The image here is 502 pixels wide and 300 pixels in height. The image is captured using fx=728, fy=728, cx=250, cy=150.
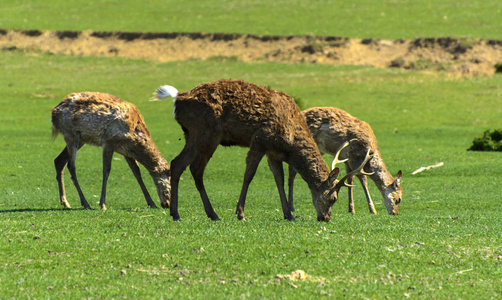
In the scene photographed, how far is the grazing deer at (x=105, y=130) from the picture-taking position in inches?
613

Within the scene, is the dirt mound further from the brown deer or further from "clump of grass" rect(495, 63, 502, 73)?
the brown deer

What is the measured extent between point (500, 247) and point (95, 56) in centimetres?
5546

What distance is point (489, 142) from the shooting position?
94.6ft

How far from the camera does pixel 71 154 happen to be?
1576 cm

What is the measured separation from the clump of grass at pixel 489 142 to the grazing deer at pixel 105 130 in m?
17.0

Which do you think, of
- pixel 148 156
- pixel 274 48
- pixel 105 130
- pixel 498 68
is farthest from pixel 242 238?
pixel 274 48


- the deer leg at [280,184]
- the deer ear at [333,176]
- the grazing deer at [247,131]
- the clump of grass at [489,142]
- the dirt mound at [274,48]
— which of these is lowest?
the dirt mound at [274,48]

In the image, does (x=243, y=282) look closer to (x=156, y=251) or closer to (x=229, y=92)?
(x=156, y=251)

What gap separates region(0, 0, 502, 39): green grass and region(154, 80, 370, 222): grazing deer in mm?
52478

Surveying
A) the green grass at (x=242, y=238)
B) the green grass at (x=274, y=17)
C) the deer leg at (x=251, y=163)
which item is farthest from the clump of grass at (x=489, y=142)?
the green grass at (x=274, y=17)

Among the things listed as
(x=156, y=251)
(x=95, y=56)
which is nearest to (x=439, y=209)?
(x=156, y=251)

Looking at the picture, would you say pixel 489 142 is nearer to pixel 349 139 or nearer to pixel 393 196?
pixel 349 139

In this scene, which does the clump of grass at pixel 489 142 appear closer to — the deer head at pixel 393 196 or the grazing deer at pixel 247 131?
the deer head at pixel 393 196

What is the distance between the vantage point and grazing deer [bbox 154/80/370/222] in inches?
482
